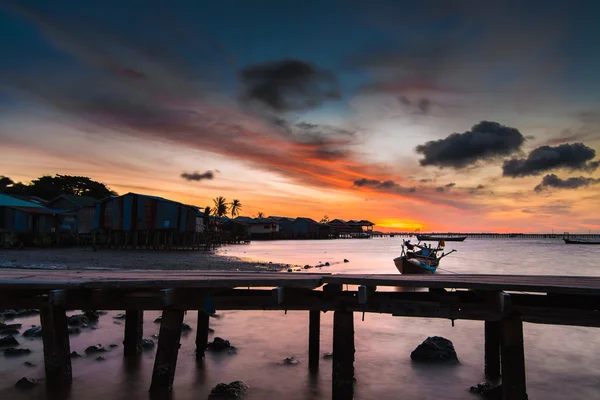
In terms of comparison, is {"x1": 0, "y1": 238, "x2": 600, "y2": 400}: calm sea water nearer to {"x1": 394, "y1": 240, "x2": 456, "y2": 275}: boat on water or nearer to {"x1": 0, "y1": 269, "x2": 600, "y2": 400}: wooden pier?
{"x1": 0, "y1": 269, "x2": 600, "y2": 400}: wooden pier

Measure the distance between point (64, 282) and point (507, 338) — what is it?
813 cm

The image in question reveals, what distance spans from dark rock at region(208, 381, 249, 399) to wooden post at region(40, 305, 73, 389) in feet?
10.4

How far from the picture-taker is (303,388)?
9.63 metres

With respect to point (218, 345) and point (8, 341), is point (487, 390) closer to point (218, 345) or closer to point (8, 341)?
point (218, 345)

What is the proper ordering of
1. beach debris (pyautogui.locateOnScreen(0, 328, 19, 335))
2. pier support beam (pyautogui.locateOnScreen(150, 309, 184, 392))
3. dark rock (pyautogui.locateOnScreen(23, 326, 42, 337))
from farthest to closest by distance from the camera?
beach debris (pyautogui.locateOnScreen(0, 328, 19, 335)) → dark rock (pyautogui.locateOnScreen(23, 326, 42, 337)) → pier support beam (pyautogui.locateOnScreen(150, 309, 184, 392))

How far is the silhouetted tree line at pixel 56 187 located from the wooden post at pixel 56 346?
245 ft

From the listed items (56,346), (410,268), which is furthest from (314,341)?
(410,268)

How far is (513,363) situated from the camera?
281 inches

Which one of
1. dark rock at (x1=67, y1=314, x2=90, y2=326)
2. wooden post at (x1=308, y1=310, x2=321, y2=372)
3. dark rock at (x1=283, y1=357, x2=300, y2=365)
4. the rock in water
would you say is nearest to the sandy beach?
dark rock at (x1=67, y1=314, x2=90, y2=326)

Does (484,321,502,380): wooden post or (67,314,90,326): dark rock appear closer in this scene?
(484,321,502,380): wooden post

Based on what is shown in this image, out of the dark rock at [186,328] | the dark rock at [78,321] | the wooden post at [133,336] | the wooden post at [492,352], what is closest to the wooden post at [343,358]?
the wooden post at [492,352]

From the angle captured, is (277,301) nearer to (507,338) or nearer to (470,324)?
(507,338)

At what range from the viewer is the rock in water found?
1161 cm

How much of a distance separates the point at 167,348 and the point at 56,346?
98.6 inches
